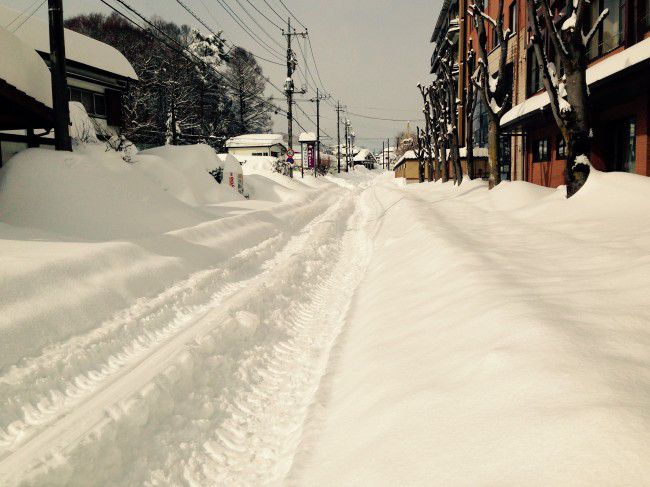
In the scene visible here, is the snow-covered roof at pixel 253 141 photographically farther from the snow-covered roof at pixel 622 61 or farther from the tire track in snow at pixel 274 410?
the tire track in snow at pixel 274 410

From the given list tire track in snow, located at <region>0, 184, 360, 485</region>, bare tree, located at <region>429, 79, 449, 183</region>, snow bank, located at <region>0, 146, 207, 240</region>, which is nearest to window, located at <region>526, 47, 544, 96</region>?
bare tree, located at <region>429, 79, 449, 183</region>

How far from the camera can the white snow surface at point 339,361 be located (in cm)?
228

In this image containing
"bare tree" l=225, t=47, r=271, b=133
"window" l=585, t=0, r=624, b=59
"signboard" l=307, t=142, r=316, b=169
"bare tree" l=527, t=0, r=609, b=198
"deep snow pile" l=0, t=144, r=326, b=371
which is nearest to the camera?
"deep snow pile" l=0, t=144, r=326, b=371

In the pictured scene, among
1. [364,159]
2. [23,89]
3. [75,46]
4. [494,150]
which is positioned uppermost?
[364,159]

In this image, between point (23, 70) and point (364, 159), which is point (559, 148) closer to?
point (23, 70)

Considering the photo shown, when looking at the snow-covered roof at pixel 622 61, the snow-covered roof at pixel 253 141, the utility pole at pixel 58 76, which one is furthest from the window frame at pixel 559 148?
the snow-covered roof at pixel 253 141

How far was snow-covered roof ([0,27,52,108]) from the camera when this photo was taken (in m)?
9.39

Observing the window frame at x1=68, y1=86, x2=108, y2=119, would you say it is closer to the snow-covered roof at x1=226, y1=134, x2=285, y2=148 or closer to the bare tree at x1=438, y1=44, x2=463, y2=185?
the bare tree at x1=438, y1=44, x2=463, y2=185

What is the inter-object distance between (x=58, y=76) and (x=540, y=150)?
61.2ft

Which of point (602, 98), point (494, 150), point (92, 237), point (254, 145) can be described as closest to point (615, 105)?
point (602, 98)

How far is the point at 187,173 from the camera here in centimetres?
1650

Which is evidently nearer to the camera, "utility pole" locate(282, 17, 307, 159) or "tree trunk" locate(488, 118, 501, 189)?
"tree trunk" locate(488, 118, 501, 189)

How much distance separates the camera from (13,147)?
43.5ft

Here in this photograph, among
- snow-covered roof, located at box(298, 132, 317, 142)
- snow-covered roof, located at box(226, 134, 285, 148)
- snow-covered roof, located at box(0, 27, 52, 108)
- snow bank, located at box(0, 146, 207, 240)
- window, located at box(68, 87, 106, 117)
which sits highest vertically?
snow-covered roof, located at box(226, 134, 285, 148)
